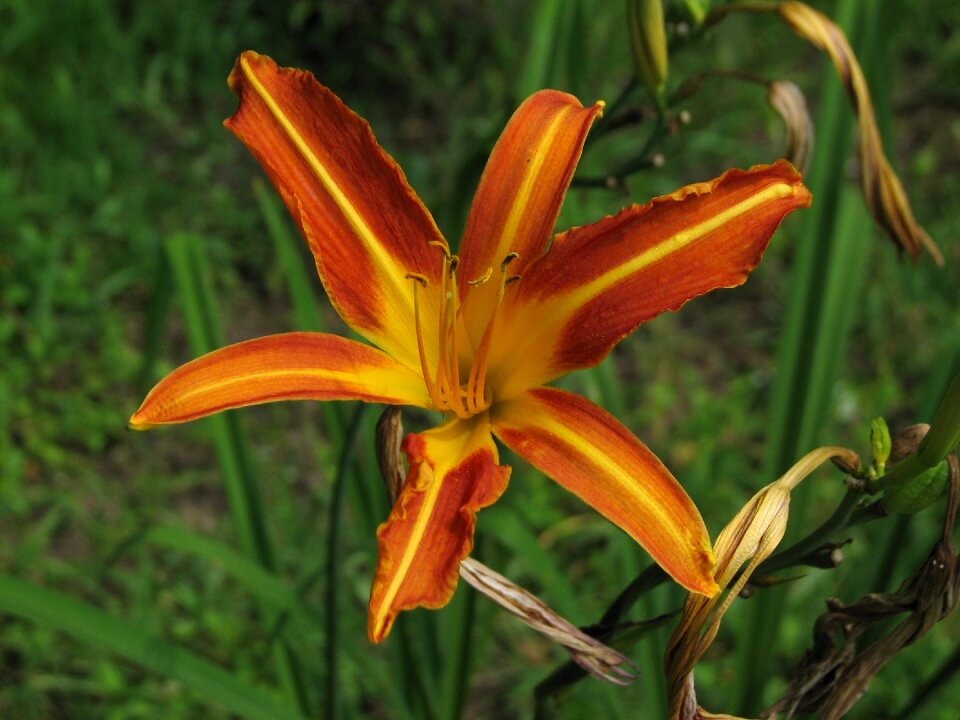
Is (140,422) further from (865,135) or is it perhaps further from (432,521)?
(865,135)

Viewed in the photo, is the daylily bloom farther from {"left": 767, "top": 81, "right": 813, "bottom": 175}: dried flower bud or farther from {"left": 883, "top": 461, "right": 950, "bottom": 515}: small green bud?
{"left": 767, "top": 81, "right": 813, "bottom": 175}: dried flower bud

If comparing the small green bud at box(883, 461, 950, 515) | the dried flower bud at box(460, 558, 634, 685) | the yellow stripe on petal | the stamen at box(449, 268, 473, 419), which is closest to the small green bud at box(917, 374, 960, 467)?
the small green bud at box(883, 461, 950, 515)

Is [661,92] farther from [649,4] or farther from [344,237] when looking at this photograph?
[344,237]

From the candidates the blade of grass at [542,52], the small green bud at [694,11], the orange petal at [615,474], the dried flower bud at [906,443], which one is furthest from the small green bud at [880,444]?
the blade of grass at [542,52]

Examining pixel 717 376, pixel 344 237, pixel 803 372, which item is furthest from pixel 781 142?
pixel 344 237

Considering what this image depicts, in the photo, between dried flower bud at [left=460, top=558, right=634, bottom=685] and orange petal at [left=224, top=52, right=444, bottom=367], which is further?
orange petal at [left=224, top=52, right=444, bottom=367]
